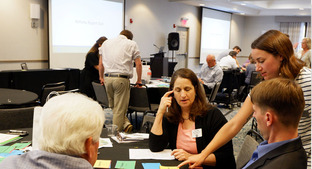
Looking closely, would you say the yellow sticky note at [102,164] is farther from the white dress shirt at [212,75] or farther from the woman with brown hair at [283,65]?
the white dress shirt at [212,75]

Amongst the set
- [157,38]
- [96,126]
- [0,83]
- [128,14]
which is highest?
[128,14]

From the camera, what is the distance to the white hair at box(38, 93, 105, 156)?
1086 mm

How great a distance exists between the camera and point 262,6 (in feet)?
44.8

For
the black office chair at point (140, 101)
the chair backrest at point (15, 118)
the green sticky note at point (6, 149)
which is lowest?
the black office chair at point (140, 101)

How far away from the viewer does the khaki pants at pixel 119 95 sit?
16.1 ft

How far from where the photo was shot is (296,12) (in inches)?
552

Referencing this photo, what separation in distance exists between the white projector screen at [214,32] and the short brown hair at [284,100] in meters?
12.0

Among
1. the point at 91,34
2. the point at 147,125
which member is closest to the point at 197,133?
the point at 147,125

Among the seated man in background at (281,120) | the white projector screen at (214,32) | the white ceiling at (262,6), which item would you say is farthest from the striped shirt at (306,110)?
the white projector screen at (214,32)

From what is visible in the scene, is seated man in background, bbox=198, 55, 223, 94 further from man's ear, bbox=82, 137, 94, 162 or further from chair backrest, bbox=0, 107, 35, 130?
man's ear, bbox=82, 137, 94, 162

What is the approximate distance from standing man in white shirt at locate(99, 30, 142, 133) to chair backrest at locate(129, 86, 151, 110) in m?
0.11

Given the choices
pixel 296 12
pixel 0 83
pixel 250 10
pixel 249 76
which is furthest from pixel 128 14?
pixel 296 12

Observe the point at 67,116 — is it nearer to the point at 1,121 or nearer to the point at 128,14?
the point at 1,121

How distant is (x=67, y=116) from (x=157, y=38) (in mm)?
10144
